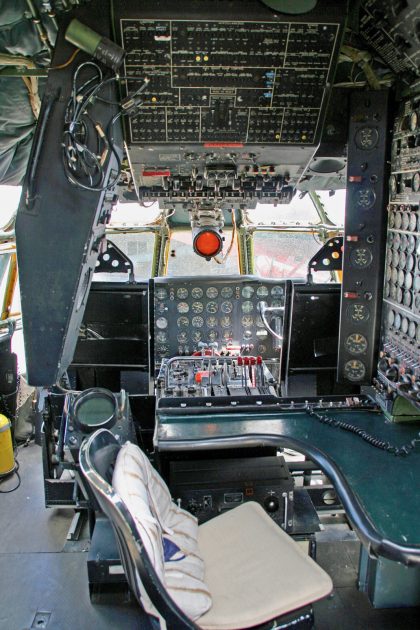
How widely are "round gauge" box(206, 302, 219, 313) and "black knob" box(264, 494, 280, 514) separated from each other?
6.74 feet

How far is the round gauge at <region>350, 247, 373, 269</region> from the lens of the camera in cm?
282

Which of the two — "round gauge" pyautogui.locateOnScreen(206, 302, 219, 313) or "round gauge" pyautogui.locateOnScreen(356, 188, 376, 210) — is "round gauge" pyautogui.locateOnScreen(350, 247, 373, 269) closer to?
"round gauge" pyautogui.locateOnScreen(356, 188, 376, 210)

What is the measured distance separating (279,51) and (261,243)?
3484 mm

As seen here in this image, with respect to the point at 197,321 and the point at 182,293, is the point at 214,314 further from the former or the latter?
the point at 182,293

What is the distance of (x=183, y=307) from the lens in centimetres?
425

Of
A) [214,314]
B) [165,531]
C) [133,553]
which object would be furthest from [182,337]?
[133,553]

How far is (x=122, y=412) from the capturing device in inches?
103

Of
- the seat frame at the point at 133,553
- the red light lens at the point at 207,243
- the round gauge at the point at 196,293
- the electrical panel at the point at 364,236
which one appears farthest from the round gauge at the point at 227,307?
the seat frame at the point at 133,553

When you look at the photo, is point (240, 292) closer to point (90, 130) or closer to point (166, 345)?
point (166, 345)

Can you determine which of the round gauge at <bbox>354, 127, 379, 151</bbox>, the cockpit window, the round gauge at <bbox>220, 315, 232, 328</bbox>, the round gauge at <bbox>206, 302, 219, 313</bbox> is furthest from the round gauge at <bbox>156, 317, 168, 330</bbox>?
the round gauge at <bbox>354, 127, 379, 151</bbox>

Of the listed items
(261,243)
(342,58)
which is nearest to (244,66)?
(342,58)

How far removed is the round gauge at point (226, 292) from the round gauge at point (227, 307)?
6 cm

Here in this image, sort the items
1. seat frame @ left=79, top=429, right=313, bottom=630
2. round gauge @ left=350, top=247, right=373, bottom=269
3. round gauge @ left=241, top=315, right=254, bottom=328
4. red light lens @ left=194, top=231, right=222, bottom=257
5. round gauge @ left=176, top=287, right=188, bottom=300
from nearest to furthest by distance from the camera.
A: seat frame @ left=79, top=429, right=313, bottom=630
round gauge @ left=350, top=247, right=373, bottom=269
red light lens @ left=194, top=231, right=222, bottom=257
round gauge @ left=176, top=287, right=188, bottom=300
round gauge @ left=241, top=315, right=254, bottom=328

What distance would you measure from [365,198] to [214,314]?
1.84 m
